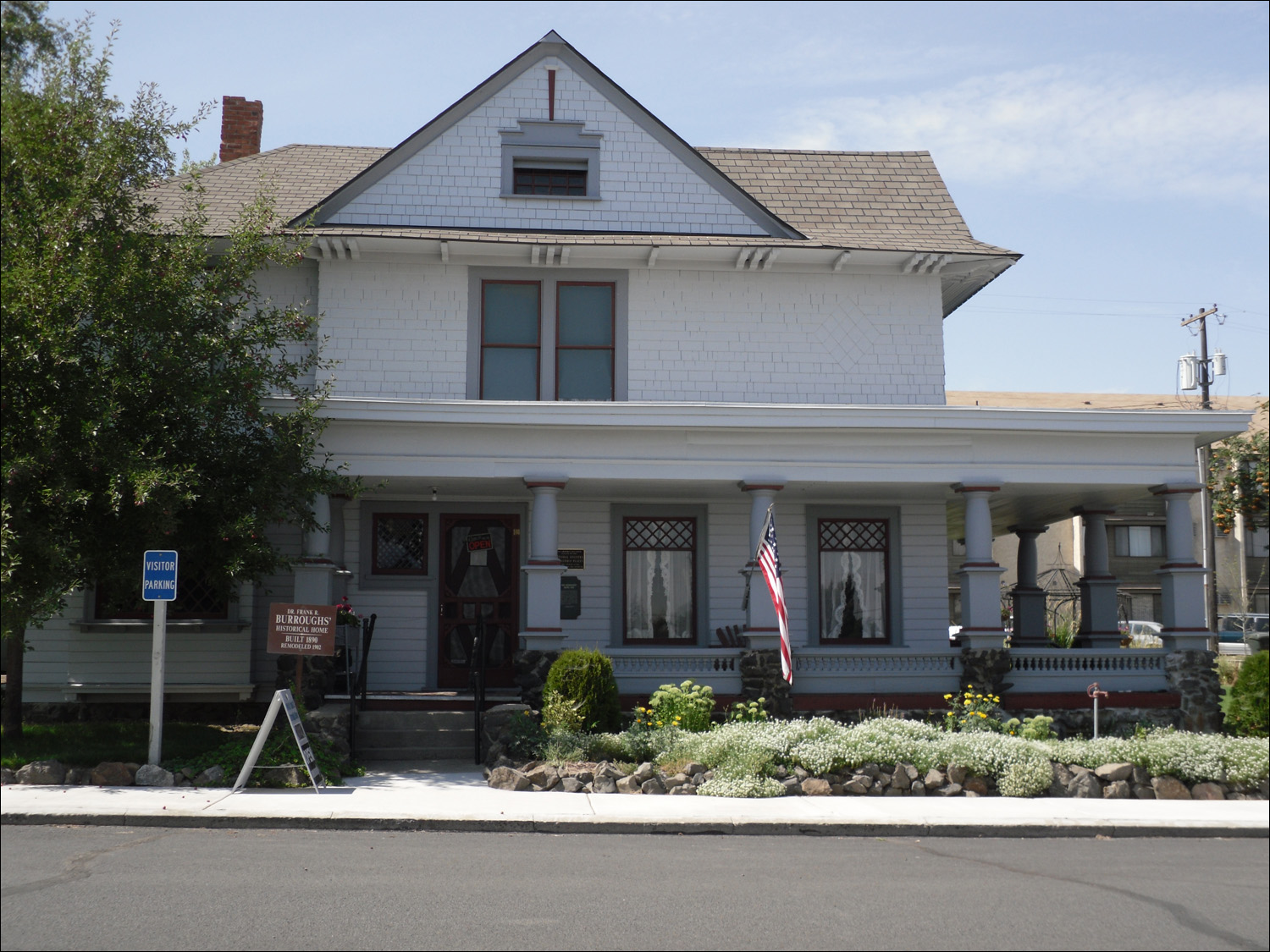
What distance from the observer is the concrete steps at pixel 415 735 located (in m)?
13.4

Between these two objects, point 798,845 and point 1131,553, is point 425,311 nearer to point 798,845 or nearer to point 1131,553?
point 798,845

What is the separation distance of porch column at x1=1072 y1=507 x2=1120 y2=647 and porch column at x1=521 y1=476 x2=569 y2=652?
8.98 meters

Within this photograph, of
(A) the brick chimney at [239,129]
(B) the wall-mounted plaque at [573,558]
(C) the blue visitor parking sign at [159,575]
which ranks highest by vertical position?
(A) the brick chimney at [239,129]

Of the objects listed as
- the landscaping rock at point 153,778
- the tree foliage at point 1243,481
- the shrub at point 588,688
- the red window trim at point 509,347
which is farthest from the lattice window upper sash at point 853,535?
the tree foliage at point 1243,481

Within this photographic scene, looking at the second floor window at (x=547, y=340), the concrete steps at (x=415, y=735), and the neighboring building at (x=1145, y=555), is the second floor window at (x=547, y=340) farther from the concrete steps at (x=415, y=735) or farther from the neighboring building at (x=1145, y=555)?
the neighboring building at (x=1145, y=555)

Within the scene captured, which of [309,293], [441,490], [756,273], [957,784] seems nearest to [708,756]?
[957,784]

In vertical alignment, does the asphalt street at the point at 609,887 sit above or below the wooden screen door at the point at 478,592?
below

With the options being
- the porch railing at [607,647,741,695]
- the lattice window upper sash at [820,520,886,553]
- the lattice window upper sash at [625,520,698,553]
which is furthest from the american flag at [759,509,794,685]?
the lattice window upper sash at [820,520,886,553]

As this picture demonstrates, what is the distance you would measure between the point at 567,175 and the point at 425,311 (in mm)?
3347

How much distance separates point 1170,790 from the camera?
11.5 meters

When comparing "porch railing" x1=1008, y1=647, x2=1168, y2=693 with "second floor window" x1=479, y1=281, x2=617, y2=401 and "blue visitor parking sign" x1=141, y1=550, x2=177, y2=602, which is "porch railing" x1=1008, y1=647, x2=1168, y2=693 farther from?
"blue visitor parking sign" x1=141, y1=550, x2=177, y2=602

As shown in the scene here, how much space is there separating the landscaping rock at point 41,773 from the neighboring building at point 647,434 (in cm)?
443

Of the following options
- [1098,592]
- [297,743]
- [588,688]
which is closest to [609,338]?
[588,688]

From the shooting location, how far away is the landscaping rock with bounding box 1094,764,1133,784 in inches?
454
